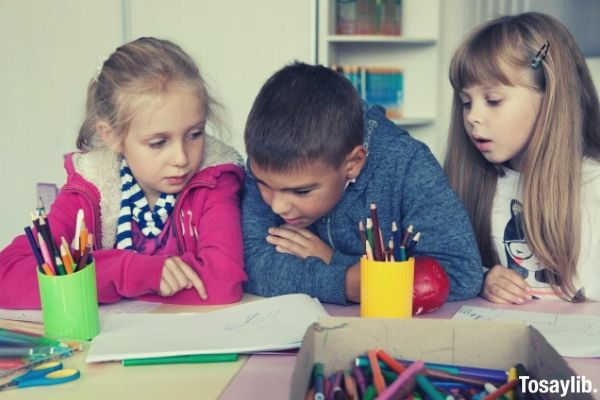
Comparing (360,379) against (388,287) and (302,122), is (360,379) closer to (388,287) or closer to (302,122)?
(388,287)

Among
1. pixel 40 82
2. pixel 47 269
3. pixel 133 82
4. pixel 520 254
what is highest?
pixel 133 82

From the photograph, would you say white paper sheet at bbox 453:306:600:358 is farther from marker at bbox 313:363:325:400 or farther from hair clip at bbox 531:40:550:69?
hair clip at bbox 531:40:550:69

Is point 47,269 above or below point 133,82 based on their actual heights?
below

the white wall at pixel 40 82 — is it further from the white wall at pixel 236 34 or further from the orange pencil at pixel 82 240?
the orange pencil at pixel 82 240

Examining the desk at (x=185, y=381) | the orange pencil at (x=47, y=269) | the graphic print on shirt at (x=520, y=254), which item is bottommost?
the graphic print on shirt at (x=520, y=254)

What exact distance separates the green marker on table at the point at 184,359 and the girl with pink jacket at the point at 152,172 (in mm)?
317

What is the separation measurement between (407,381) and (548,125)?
792 mm

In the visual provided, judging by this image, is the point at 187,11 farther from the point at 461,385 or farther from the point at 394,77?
the point at 461,385

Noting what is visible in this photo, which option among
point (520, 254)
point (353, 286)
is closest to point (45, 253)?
point (353, 286)

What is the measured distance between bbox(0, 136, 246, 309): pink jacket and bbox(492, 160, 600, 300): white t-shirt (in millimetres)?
527

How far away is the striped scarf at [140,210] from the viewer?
127 centimetres

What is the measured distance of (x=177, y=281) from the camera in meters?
1.07

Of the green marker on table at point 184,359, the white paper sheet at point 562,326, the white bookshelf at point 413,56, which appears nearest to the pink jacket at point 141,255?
the green marker on table at point 184,359

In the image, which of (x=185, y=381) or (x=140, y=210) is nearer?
(x=185, y=381)
